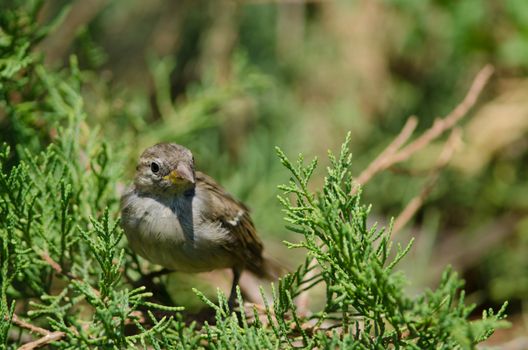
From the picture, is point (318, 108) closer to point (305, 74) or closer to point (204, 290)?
point (305, 74)

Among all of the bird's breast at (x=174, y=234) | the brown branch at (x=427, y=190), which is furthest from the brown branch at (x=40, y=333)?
the brown branch at (x=427, y=190)

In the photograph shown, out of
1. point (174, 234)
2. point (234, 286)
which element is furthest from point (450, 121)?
point (174, 234)

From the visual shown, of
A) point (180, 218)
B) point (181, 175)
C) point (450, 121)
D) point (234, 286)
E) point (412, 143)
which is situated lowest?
point (234, 286)

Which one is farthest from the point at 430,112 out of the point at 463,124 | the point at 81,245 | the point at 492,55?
the point at 81,245

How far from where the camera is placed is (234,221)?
309 centimetres

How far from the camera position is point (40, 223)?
8.40 feet

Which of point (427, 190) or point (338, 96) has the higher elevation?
point (338, 96)

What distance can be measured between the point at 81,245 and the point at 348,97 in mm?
3561

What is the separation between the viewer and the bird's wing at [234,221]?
304 cm

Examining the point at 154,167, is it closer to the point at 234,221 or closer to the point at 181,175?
the point at 181,175

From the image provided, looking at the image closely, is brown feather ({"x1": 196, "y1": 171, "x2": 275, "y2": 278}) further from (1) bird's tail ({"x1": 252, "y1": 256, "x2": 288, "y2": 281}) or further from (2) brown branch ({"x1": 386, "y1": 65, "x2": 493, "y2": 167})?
(2) brown branch ({"x1": 386, "y1": 65, "x2": 493, "y2": 167})

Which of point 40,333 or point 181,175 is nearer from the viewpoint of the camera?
point 40,333

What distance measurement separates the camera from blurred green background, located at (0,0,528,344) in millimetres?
4262

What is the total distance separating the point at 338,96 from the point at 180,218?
10.2 ft
